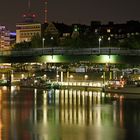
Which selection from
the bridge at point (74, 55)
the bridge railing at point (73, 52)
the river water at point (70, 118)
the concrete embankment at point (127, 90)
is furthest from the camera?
the concrete embankment at point (127, 90)

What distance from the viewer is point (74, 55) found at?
3433 inches

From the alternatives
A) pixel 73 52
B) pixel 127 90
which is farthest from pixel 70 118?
pixel 127 90

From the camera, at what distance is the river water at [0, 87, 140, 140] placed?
45.3 metres

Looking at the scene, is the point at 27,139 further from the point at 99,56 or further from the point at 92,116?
the point at 99,56

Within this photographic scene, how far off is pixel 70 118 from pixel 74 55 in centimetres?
3208

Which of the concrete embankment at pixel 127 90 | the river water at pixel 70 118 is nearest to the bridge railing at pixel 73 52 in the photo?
the concrete embankment at pixel 127 90

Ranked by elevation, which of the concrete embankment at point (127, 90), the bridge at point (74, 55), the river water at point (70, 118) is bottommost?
the river water at point (70, 118)

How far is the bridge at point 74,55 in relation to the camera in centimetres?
8325

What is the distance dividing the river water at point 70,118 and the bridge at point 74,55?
6.05 meters

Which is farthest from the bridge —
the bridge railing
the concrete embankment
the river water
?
the river water

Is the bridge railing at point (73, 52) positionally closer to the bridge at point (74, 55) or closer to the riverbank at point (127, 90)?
the bridge at point (74, 55)

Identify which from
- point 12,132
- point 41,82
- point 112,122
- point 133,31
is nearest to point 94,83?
point 41,82

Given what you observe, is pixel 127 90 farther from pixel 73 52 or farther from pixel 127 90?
pixel 73 52

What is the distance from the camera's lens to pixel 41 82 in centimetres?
10750
